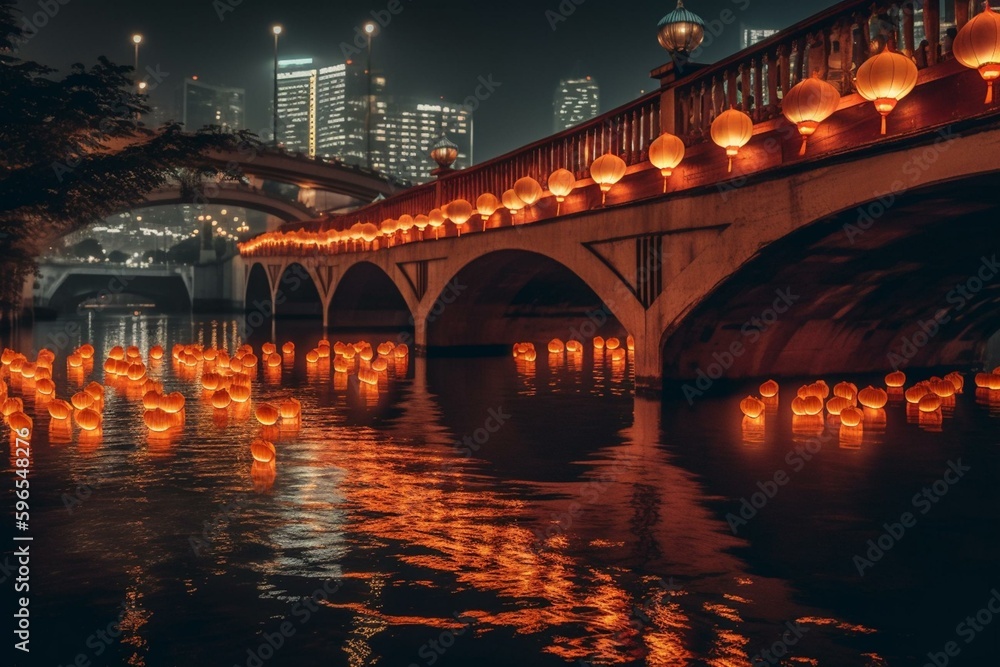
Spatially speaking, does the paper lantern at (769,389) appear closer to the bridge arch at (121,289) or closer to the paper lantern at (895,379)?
the paper lantern at (895,379)

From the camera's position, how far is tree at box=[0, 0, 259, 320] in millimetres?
17359

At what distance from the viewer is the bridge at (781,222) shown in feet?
43.0

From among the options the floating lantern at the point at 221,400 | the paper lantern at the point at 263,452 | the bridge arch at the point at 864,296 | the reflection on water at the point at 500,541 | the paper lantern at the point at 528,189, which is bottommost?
the reflection on water at the point at 500,541

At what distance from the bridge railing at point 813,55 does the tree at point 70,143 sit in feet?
30.3

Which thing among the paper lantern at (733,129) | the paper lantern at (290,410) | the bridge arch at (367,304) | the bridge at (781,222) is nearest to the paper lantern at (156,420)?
the paper lantern at (290,410)

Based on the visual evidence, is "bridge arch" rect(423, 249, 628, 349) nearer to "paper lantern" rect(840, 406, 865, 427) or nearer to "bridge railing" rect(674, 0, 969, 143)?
"bridge railing" rect(674, 0, 969, 143)

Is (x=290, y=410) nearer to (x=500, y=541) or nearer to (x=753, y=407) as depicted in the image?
(x=753, y=407)

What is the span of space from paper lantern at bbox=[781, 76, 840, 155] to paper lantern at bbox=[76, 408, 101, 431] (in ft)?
43.0

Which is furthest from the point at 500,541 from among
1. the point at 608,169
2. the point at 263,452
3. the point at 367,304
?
the point at 367,304

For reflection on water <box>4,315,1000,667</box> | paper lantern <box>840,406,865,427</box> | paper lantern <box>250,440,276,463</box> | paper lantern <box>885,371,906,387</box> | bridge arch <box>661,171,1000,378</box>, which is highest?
bridge arch <box>661,171,1000,378</box>

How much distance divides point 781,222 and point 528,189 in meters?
10.9

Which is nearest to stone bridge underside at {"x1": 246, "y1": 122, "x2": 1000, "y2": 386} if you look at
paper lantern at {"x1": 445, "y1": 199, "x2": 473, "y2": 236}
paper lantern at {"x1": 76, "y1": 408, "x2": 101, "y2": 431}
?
paper lantern at {"x1": 445, "y1": 199, "x2": 473, "y2": 236}

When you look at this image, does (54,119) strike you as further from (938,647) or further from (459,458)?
(938,647)

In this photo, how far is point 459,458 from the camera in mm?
13523
